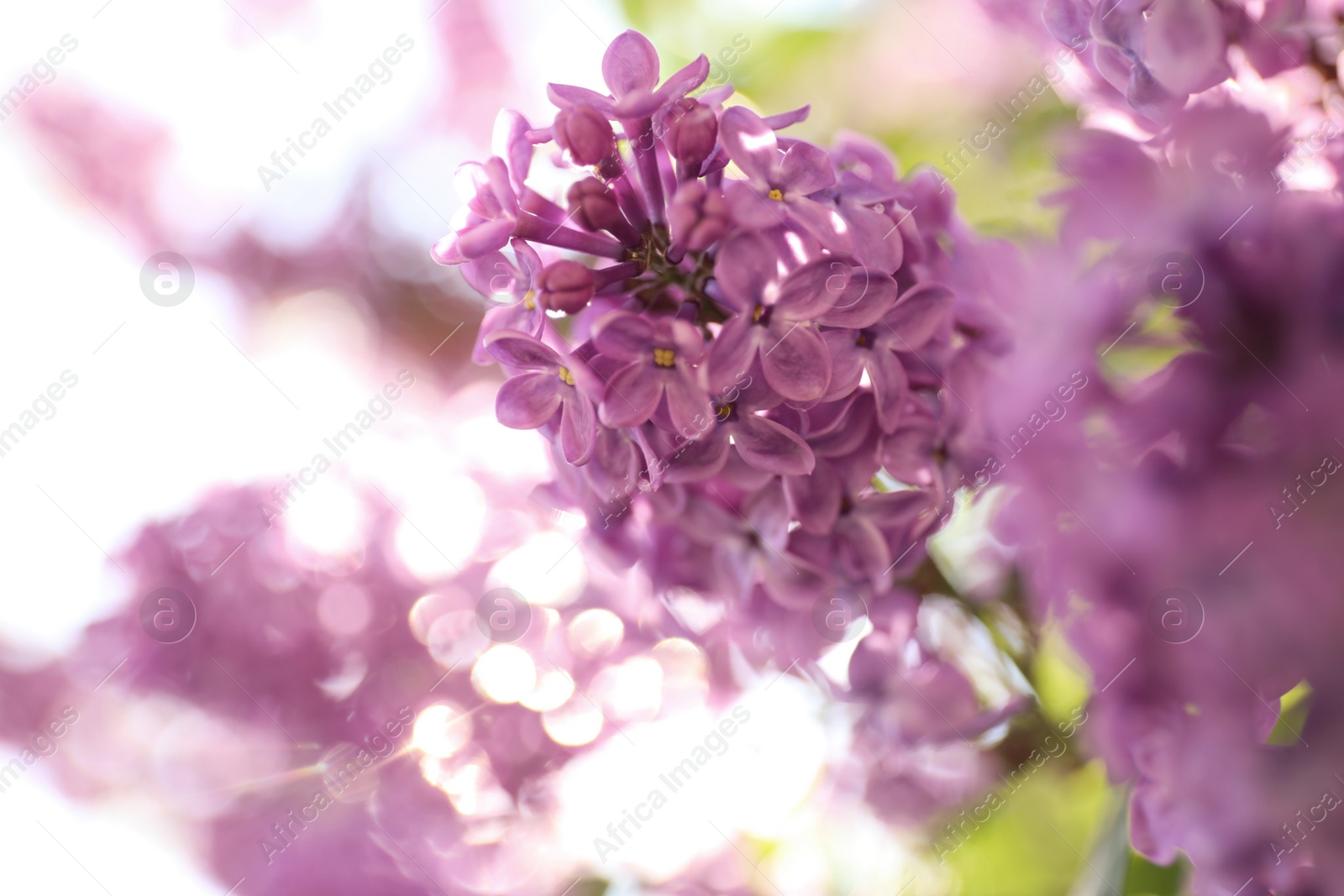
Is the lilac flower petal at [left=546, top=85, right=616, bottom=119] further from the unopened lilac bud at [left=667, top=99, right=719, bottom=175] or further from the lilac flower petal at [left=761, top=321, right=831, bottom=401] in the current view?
the lilac flower petal at [left=761, top=321, right=831, bottom=401]

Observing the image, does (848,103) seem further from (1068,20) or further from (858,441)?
(858,441)

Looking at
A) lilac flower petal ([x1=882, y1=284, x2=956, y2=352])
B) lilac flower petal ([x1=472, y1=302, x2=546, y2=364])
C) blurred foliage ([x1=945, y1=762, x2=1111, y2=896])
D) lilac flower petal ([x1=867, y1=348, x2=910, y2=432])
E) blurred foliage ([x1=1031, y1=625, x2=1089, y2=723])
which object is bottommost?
blurred foliage ([x1=945, y1=762, x2=1111, y2=896])

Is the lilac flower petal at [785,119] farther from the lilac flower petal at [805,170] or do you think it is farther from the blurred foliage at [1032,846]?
the blurred foliage at [1032,846]

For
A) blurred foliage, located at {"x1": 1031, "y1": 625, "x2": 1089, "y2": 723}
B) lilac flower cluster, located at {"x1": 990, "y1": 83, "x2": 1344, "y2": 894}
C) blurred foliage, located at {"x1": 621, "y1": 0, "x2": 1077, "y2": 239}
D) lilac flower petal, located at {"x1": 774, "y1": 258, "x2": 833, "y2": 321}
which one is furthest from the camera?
blurred foliage, located at {"x1": 621, "y1": 0, "x2": 1077, "y2": 239}

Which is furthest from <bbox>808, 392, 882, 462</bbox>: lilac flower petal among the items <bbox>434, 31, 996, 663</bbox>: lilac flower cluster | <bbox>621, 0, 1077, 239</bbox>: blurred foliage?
<bbox>621, 0, 1077, 239</bbox>: blurred foliage

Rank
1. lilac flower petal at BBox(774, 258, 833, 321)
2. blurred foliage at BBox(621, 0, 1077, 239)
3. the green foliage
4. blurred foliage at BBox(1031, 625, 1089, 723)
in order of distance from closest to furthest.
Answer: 1. lilac flower petal at BBox(774, 258, 833, 321)
2. the green foliage
3. blurred foliage at BBox(1031, 625, 1089, 723)
4. blurred foliage at BBox(621, 0, 1077, 239)


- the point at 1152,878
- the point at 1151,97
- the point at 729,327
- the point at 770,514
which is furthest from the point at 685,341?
the point at 1152,878
